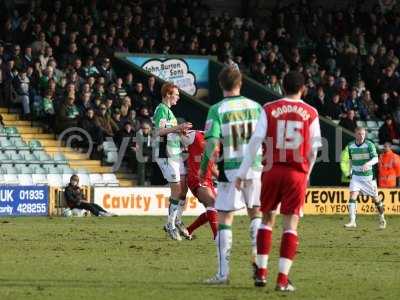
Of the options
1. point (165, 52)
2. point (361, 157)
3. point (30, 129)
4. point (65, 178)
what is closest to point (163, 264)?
point (361, 157)

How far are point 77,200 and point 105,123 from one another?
11.4 feet

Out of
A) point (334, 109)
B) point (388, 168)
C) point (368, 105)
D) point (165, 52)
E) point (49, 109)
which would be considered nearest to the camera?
point (49, 109)

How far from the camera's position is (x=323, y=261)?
15.9 m

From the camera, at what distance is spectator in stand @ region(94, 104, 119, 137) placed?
3097cm

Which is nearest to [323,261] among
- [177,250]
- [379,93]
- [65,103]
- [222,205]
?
[177,250]

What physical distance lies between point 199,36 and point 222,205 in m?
23.5

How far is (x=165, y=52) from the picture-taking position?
34.6m

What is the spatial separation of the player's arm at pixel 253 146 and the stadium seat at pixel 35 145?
62.3 ft

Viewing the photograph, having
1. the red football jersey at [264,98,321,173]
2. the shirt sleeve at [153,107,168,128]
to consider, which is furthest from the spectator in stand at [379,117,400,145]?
the red football jersey at [264,98,321,173]

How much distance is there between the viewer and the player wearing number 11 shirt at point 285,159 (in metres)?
12.2

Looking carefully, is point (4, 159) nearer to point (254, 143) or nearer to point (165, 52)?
point (165, 52)

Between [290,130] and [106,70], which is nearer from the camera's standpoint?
[290,130]

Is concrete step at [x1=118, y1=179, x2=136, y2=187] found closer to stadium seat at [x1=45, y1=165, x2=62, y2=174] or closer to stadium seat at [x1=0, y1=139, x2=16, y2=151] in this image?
stadium seat at [x1=45, y1=165, x2=62, y2=174]

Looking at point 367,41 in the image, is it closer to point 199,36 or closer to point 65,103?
point 199,36
